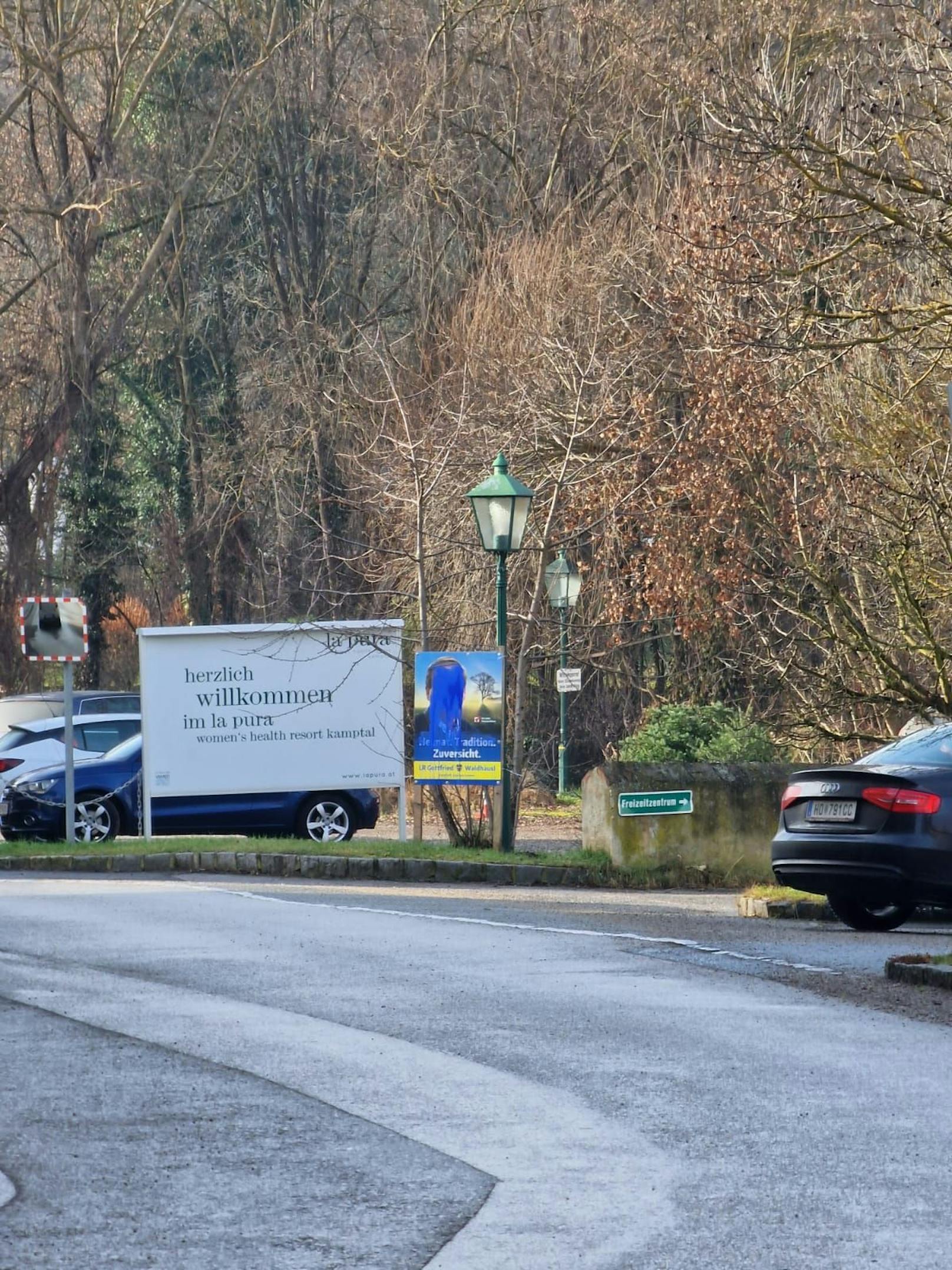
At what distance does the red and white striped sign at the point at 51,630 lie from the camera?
923 inches

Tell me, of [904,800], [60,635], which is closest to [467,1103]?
[904,800]

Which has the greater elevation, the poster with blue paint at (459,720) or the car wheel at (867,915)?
the poster with blue paint at (459,720)

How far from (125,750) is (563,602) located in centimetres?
848

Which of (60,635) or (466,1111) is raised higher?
(60,635)

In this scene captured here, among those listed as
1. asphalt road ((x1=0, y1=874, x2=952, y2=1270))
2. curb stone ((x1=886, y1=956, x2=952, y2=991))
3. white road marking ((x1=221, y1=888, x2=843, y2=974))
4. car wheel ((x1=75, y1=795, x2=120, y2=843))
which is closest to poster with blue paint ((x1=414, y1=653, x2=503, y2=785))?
white road marking ((x1=221, y1=888, x2=843, y2=974))

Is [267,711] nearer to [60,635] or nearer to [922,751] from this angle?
[60,635]

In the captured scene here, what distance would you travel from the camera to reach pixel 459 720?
22125mm

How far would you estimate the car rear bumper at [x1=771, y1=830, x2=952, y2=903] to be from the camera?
46.9ft

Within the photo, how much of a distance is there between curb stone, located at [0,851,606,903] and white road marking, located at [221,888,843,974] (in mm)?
2974

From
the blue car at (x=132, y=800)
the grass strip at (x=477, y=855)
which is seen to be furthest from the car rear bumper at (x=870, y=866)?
the blue car at (x=132, y=800)

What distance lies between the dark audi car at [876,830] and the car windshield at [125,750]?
11479 mm

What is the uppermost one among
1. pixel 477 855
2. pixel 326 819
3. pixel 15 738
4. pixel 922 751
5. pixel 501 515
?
pixel 501 515

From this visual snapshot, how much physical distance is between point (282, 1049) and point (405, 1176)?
2.60 metres

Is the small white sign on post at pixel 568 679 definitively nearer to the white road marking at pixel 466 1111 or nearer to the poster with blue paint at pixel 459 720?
the poster with blue paint at pixel 459 720
